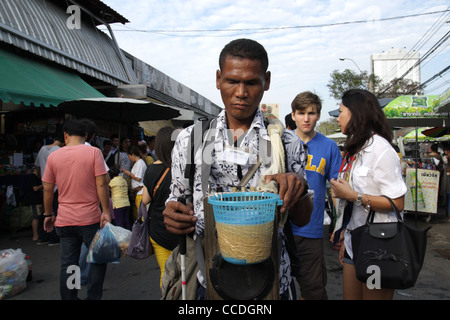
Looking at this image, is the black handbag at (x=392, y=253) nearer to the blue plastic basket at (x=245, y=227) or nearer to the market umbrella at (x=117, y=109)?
the blue plastic basket at (x=245, y=227)

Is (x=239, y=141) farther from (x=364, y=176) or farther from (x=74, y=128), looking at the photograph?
(x=74, y=128)

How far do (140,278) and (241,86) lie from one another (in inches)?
167

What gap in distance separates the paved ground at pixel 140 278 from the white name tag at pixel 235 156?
330cm

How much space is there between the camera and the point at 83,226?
356cm

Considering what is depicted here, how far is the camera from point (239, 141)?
5.26ft

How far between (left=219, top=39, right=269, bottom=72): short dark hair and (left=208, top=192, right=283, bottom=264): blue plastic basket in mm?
755

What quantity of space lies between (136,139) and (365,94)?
9422mm

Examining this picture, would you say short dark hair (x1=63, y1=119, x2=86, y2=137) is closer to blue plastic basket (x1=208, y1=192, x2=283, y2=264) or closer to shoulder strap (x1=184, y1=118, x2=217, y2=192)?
shoulder strap (x1=184, y1=118, x2=217, y2=192)

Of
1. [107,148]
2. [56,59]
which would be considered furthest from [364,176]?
[56,59]

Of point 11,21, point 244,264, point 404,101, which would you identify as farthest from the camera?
point 404,101

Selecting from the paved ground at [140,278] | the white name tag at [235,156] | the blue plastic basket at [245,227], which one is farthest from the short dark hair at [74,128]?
the blue plastic basket at [245,227]

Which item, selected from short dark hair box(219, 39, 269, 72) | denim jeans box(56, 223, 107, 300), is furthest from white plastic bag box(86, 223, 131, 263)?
short dark hair box(219, 39, 269, 72)
